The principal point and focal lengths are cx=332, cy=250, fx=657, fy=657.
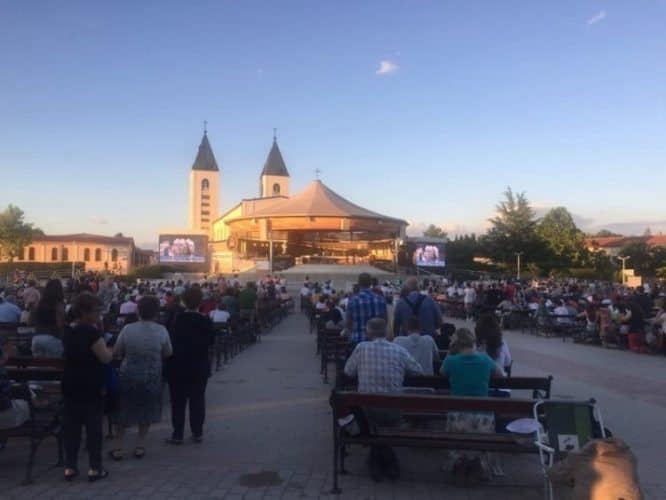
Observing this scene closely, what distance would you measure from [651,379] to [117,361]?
323 inches

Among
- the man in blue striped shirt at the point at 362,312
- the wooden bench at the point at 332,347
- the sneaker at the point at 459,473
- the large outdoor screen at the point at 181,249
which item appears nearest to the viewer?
the sneaker at the point at 459,473

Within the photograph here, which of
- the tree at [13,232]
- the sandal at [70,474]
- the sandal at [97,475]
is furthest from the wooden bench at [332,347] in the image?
the tree at [13,232]

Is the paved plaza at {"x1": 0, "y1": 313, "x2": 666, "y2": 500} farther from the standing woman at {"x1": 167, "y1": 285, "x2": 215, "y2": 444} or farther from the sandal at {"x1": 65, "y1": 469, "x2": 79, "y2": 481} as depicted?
the standing woman at {"x1": 167, "y1": 285, "x2": 215, "y2": 444}

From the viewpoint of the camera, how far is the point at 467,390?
218 inches

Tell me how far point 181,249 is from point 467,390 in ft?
199

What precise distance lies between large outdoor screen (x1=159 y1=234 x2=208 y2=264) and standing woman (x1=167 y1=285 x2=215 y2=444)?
5848 centimetres

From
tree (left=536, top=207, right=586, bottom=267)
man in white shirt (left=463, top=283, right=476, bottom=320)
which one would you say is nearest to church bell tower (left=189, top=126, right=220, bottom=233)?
tree (left=536, top=207, right=586, bottom=267)

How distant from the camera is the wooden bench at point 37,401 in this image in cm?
516

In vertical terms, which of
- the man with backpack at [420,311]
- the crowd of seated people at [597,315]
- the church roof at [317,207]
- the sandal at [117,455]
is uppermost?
the church roof at [317,207]

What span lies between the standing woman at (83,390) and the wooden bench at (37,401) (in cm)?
26

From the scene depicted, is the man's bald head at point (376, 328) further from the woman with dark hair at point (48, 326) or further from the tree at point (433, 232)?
the tree at point (433, 232)

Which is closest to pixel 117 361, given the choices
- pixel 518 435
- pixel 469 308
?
pixel 518 435

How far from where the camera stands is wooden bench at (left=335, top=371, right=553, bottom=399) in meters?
5.96

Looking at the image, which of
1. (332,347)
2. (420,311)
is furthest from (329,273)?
(420,311)
